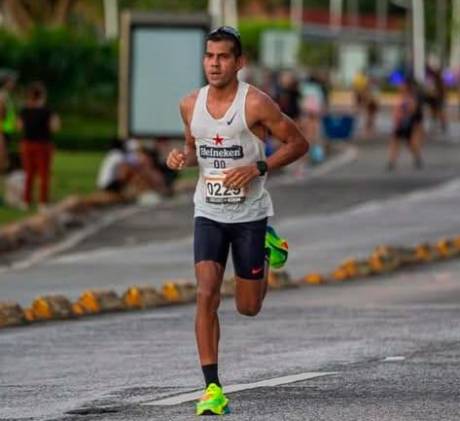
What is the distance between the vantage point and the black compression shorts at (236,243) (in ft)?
32.8

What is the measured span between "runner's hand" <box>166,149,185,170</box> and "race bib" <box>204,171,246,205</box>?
0.23m

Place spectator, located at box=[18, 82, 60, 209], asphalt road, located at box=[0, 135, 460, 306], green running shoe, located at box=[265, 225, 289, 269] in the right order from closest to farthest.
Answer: green running shoe, located at box=[265, 225, 289, 269]
asphalt road, located at box=[0, 135, 460, 306]
spectator, located at box=[18, 82, 60, 209]

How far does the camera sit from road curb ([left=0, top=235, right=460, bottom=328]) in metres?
15.1

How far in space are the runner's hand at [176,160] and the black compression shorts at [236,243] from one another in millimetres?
292

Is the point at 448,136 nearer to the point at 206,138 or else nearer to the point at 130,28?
the point at 130,28

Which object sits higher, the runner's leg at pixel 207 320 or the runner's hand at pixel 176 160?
the runner's hand at pixel 176 160

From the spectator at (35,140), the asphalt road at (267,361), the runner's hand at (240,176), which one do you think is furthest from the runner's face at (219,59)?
the spectator at (35,140)

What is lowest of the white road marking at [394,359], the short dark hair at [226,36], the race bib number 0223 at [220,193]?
the white road marking at [394,359]

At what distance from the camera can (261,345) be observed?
42.6 feet

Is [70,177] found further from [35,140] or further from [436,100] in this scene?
[436,100]

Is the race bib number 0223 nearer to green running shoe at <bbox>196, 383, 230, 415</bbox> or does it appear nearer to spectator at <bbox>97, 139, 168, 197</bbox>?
green running shoe at <bbox>196, 383, 230, 415</bbox>

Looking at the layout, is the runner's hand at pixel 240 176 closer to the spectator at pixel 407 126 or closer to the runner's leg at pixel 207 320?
the runner's leg at pixel 207 320

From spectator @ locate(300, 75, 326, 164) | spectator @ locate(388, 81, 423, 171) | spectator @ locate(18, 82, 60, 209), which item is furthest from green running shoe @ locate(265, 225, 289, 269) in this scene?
spectator @ locate(300, 75, 326, 164)

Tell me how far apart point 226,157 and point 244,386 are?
1.35 meters
